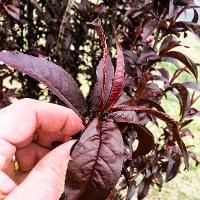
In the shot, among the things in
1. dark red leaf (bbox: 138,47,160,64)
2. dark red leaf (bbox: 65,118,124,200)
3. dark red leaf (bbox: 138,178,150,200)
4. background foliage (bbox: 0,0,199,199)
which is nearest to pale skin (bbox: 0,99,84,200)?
dark red leaf (bbox: 65,118,124,200)

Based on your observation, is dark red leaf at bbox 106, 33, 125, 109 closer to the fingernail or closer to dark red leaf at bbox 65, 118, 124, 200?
dark red leaf at bbox 65, 118, 124, 200

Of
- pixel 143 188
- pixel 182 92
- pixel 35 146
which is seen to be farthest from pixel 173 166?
pixel 35 146

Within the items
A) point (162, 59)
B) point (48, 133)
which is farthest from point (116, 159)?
point (162, 59)

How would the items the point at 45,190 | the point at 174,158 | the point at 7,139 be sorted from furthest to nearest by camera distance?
the point at 174,158
the point at 7,139
the point at 45,190

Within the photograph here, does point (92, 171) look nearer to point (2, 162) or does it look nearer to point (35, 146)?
point (2, 162)

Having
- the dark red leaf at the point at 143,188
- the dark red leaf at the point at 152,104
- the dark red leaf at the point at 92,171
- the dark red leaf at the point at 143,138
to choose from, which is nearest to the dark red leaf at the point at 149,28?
the dark red leaf at the point at 152,104

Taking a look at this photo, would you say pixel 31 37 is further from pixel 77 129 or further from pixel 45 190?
pixel 45 190

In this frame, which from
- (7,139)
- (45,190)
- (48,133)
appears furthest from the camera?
(48,133)
